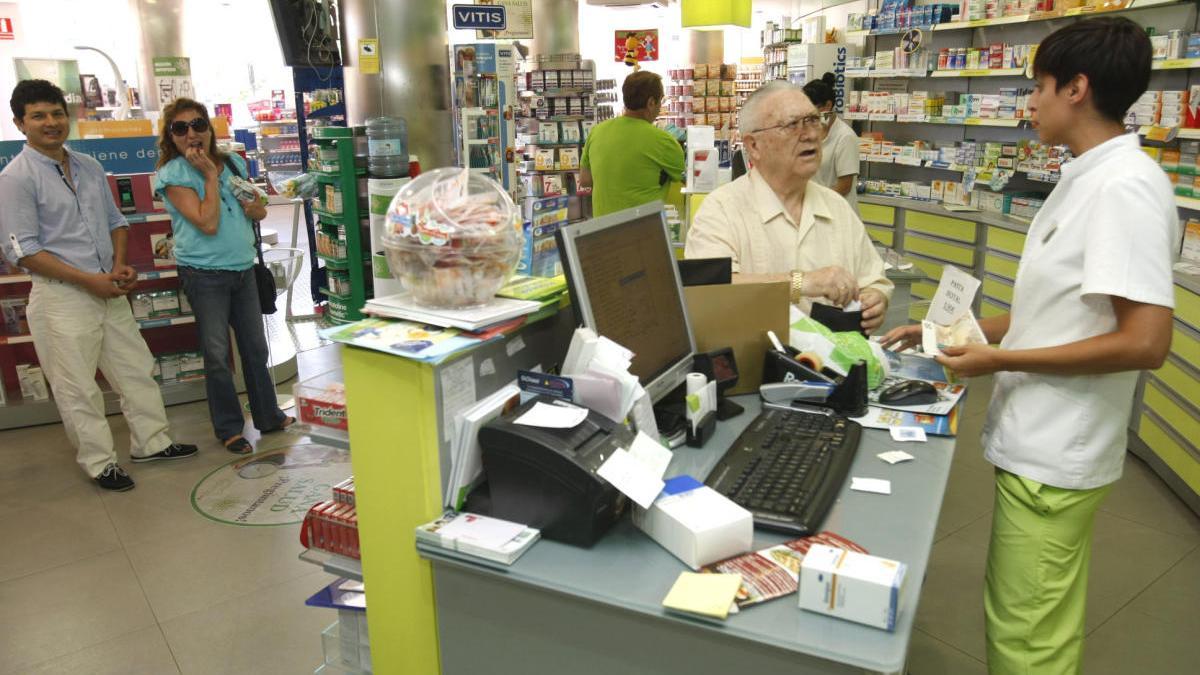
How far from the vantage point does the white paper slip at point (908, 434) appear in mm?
1976

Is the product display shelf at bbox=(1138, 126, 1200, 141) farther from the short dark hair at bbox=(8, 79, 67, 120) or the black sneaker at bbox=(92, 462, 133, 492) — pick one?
the black sneaker at bbox=(92, 462, 133, 492)

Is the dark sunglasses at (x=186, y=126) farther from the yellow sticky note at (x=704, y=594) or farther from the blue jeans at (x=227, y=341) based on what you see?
the yellow sticky note at (x=704, y=594)

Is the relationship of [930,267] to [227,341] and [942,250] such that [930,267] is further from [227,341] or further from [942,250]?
[227,341]

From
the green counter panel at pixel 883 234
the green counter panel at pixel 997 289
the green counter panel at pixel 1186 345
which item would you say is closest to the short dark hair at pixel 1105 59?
the green counter panel at pixel 1186 345

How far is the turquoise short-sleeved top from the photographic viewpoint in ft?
13.9

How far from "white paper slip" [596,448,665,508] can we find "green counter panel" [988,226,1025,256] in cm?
513

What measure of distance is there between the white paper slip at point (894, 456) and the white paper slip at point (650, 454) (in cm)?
57

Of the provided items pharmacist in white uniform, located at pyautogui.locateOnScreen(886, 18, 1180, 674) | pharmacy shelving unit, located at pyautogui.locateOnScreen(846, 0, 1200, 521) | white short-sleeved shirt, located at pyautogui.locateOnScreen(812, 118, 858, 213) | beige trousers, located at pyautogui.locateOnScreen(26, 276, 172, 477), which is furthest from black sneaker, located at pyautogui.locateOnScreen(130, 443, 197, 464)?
pharmacy shelving unit, located at pyautogui.locateOnScreen(846, 0, 1200, 521)

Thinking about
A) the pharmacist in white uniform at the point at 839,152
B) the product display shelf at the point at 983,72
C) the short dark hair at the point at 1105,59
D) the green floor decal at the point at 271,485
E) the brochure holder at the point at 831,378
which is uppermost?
the product display shelf at the point at 983,72

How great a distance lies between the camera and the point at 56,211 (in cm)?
396

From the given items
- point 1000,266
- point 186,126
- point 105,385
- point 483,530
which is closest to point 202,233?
point 186,126

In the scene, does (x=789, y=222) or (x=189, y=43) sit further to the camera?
(x=189, y=43)

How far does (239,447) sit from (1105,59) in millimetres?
4298

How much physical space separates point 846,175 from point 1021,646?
162 inches
